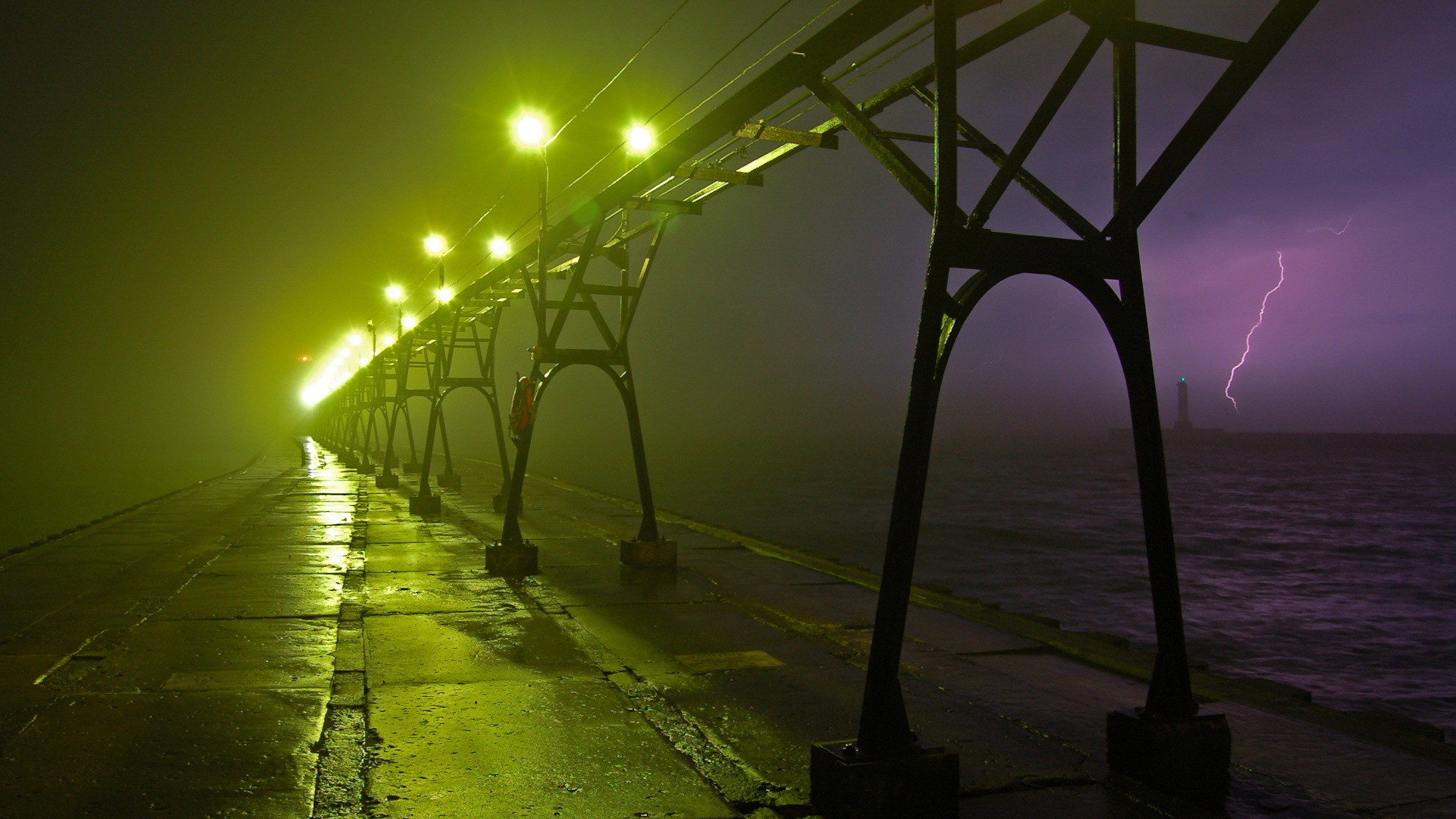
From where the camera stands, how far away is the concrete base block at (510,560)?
1196cm

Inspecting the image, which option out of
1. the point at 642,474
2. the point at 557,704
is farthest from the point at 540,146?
the point at 557,704

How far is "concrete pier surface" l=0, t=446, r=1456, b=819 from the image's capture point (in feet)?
15.3

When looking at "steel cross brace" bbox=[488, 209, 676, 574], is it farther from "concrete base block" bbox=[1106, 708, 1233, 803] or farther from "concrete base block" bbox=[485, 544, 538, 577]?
Result: "concrete base block" bbox=[1106, 708, 1233, 803]

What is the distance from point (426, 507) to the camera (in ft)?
65.6

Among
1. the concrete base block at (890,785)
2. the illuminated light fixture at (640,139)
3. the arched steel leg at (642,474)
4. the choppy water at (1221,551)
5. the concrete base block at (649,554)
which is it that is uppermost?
the illuminated light fixture at (640,139)

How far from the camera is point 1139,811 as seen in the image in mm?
4484

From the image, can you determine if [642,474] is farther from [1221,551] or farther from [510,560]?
[1221,551]

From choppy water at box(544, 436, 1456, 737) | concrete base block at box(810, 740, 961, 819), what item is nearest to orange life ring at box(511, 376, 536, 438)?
concrete base block at box(810, 740, 961, 819)

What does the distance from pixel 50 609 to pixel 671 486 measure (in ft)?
282

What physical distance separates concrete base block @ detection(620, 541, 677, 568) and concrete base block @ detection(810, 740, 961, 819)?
7.82 metres

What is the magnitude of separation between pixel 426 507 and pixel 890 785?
56.7ft

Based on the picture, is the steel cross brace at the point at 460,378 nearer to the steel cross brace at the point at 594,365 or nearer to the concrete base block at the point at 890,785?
the steel cross brace at the point at 594,365

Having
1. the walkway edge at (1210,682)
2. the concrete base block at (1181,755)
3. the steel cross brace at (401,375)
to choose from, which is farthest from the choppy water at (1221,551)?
the steel cross brace at (401,375)

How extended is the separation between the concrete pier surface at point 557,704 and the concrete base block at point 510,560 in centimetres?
22
